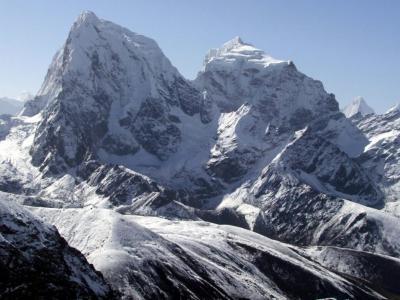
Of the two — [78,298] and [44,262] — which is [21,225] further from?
[78,298]

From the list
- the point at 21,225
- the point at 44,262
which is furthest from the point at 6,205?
the point at 44,262

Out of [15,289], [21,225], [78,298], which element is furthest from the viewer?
[21,225]

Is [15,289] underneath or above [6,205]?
underneath

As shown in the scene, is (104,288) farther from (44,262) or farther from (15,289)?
(15,289)

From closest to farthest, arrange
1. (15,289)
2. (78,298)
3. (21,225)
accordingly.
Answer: (15,289) → (78,298) → (21,225)

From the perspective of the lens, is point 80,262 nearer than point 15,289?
No

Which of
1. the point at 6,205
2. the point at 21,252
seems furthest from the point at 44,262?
the point at 6,205
